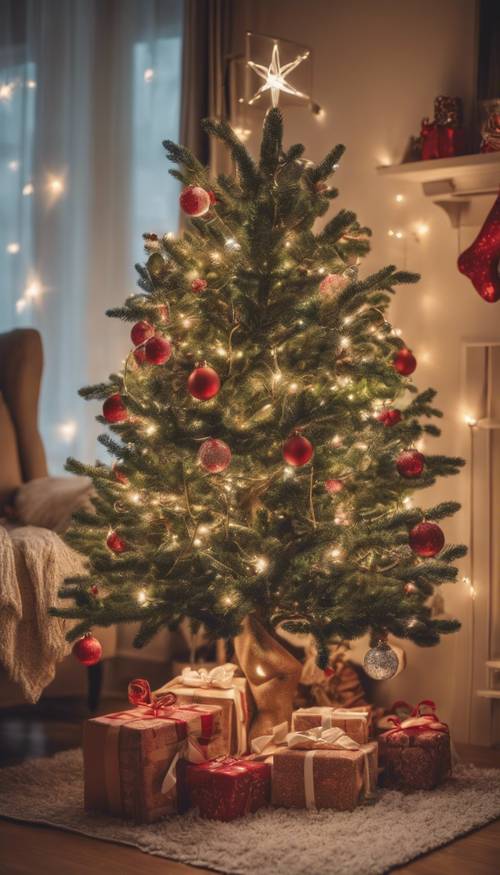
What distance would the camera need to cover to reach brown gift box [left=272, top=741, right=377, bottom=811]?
2768 millimetres

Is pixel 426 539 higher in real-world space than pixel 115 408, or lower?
lower

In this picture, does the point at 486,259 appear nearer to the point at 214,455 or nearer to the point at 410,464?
the point at 410,464

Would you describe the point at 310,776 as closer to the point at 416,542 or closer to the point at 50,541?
the point at 416,542

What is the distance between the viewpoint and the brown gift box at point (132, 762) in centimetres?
268

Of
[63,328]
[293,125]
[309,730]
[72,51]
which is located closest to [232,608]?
[309,730]

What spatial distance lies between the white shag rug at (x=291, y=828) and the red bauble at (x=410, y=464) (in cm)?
77

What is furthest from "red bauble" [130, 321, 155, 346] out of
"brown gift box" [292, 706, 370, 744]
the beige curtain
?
the beige curtain

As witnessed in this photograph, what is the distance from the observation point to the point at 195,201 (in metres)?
2.86

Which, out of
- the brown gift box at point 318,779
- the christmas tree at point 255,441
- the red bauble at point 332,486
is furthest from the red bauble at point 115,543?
the brown gift box at point 318,779

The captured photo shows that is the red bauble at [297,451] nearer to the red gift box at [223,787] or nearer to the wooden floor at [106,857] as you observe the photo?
the red gift box at [223,787]

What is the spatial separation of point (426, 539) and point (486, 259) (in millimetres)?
989

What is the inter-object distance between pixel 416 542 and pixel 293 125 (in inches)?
71.4

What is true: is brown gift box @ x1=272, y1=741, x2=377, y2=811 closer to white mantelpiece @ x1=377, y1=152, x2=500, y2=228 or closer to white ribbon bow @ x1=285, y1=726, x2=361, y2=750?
white ribbon bow @ x1=285, y1=726, x2=361, y2=750

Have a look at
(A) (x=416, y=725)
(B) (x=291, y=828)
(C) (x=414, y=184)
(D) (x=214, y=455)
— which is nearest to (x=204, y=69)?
(C) (x=414, y=184)
